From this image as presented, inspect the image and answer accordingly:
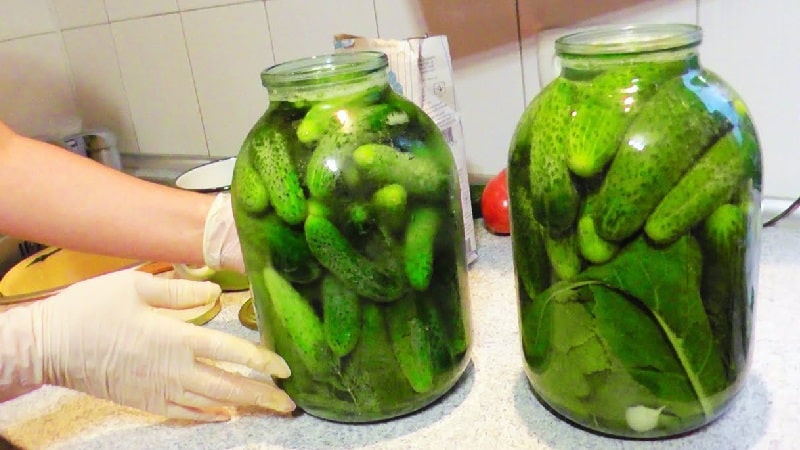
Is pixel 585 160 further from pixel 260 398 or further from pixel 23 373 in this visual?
pixel 23 373

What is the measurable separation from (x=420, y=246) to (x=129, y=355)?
0.25m

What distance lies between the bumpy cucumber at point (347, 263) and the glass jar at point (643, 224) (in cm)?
11

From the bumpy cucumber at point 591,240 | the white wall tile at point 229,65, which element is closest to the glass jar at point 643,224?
the bumpy cucumber at point 591,240

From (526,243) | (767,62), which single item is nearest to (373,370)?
(526,243)

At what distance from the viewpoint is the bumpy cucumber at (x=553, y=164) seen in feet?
1.44

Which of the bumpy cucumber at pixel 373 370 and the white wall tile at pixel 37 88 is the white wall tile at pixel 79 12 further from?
the bumpy cucumber at pixel 373 370

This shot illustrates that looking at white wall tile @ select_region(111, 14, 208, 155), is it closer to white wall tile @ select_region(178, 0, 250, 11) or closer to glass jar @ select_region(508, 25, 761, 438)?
white wall tile @ select_region(178, 0, 250, 11)

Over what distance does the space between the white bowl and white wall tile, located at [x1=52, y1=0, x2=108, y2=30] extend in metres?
0.58

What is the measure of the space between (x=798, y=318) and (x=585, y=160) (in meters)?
0.32

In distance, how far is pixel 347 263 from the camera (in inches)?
A: 19.6

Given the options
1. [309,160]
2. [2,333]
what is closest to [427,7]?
[309,160]

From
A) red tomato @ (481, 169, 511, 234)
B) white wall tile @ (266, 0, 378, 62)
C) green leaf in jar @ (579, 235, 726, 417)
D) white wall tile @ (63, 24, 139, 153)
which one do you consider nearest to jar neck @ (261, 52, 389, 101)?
green leaf in jar @ (579, 235, 726, 417)

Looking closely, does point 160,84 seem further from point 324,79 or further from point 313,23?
point 324,79

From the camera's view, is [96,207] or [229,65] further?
[229,65]
